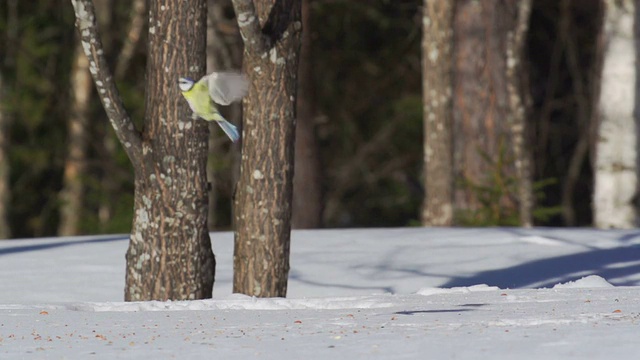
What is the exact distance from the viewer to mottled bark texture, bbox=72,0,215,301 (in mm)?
6922

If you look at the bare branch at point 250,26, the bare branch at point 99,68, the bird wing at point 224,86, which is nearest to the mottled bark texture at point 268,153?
the bare branch at point 250,26

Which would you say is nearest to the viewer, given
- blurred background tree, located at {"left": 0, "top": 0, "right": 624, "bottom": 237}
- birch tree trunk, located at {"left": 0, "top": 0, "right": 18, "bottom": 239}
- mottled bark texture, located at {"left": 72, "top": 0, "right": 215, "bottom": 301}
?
mottled bark texture, located at {"left": 72, "top": 0, "right": 215, "bottom": 301}

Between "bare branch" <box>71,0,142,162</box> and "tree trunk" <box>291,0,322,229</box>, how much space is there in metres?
7.77

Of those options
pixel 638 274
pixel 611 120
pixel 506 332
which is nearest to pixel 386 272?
pixel 638 274

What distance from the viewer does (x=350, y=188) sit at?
23.1 metres

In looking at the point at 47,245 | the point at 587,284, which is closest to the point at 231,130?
the point at 587,284

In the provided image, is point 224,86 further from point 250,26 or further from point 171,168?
point 171,168

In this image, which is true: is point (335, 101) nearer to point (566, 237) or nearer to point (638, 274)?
point (566, 237)

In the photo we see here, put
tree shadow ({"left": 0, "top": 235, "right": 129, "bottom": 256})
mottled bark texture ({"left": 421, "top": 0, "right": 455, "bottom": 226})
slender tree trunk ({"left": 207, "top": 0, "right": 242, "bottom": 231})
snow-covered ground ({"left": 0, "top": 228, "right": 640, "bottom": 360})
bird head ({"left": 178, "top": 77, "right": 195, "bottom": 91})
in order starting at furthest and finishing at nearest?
slender tree trunk ({"left": 207, "top": 0, "right": 242, "bottom": 231})
mottled bark texture ({"left": 421, "top": 0, "right": 455, "bottom": 226})
tree shadow ({"left": 0, "top": 235, "right": 129, "bottom": 256})
bird head ({"left": 178, "top": 77, "right": 195, "bottom": 91})
snow-covered ground ({"left": 0, "top": 228, "right": 640, "bottom": 360})

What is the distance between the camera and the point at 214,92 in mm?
6547

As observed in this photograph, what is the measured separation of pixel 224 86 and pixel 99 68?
31.5 inches

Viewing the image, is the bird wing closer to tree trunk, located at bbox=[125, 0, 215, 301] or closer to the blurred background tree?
tree trunk, located at bbox=[125, 0, 215, 301]

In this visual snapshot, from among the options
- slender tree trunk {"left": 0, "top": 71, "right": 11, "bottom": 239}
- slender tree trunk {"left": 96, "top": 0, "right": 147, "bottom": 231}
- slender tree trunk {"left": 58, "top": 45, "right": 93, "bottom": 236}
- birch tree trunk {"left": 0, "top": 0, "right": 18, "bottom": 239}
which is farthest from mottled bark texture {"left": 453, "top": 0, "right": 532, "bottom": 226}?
slender tree trunk {"left": 0, "top": 71, "right": 11, "bottom": 239}

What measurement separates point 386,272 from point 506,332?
3.92 meters
